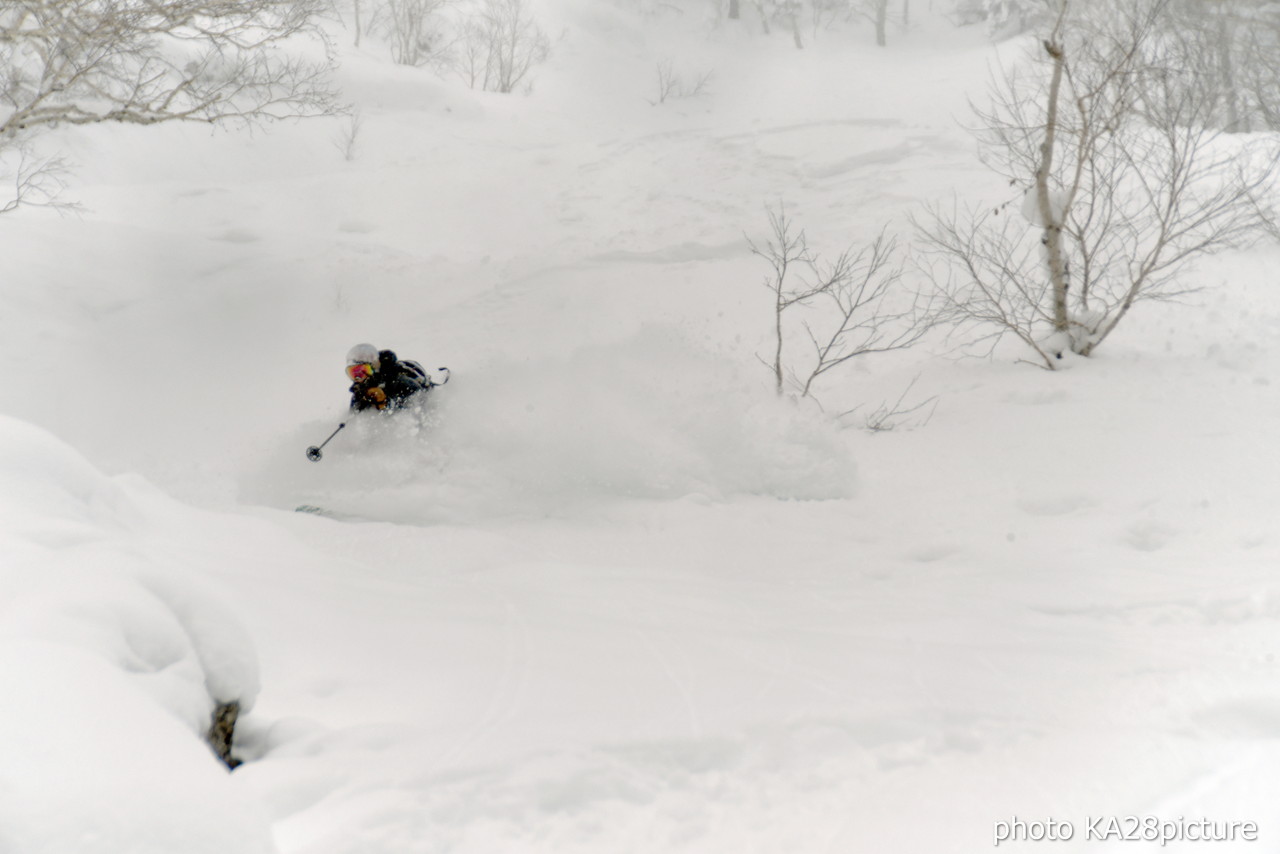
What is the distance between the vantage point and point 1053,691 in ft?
10.8

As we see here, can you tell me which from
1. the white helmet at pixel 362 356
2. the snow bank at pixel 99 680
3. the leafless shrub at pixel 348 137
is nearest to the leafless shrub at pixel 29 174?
the leafless shrub at pixel 348 137

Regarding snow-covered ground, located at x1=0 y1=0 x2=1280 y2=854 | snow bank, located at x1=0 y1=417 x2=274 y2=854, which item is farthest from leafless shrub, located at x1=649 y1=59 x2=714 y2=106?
snow bank, located at x1=0 y1=417 x2=274 y2=854

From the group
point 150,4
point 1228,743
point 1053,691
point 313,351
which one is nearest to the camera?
point 1228,743

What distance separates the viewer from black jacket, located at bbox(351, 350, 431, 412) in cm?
732

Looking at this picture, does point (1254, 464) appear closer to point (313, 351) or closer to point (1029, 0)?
point (313, 351)

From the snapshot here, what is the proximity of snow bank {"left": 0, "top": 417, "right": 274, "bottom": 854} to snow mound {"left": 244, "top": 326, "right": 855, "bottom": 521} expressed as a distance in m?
3.82

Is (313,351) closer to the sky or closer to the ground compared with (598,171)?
closer to the ground

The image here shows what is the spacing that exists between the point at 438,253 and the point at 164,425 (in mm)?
6613

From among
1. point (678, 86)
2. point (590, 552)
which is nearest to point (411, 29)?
point (678, 86)

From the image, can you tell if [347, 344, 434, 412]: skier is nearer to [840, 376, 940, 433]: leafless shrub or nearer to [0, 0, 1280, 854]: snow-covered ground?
[0, 0, 1280, 854]: snow-covered ground

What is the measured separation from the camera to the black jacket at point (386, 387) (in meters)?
7.32

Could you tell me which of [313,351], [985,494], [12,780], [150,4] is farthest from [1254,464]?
[313,351]

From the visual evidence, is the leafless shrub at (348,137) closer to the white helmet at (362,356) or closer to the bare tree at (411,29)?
the bare tree at (411,29)

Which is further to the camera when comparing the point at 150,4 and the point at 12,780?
the point at 150,4
